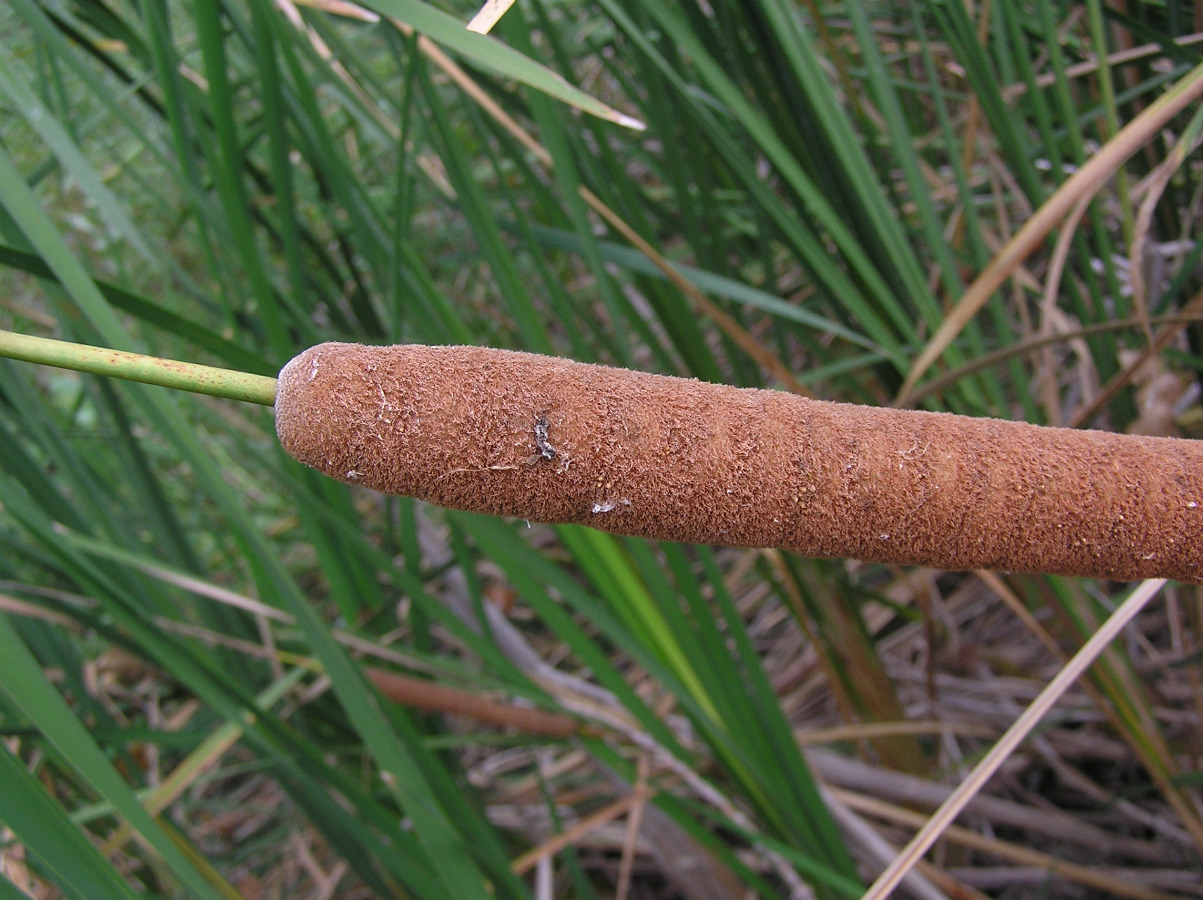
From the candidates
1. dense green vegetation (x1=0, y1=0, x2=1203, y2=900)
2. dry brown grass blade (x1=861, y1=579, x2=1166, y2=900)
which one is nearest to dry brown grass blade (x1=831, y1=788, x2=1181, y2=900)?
dense green vegetation (x1=0, y1=0, x2=1203, y2=900)

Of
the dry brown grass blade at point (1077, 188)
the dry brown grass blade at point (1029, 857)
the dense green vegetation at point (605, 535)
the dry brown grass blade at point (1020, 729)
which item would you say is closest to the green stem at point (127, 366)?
the dense green vegetation at point (605, 535)

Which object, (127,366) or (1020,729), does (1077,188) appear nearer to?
(1020,729)

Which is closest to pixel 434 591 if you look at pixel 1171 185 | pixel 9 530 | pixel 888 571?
pixel 9 530

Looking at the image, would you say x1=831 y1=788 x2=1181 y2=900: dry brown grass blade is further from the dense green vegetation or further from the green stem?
the green stem

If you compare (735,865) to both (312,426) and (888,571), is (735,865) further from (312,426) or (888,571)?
(312,426)

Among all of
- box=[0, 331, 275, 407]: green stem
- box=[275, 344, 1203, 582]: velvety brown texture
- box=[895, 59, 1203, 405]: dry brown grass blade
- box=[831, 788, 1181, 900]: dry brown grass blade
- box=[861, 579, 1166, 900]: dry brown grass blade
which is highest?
box=[0, 331, 275, 407]: green stem

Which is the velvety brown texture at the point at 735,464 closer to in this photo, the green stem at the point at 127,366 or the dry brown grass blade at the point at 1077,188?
the green stem at the point at 127,366
